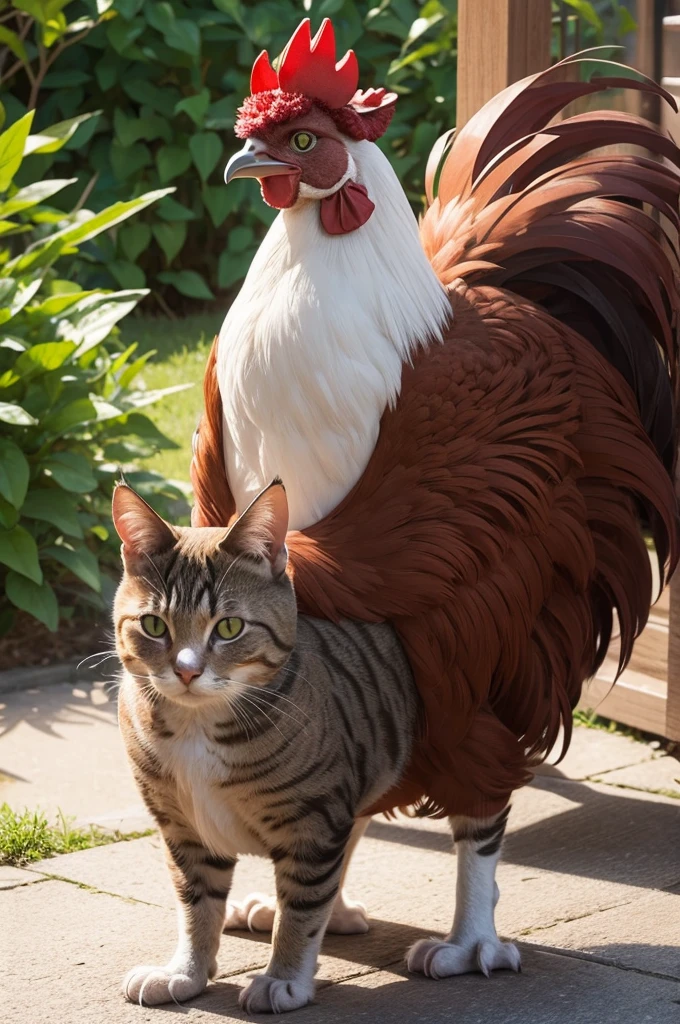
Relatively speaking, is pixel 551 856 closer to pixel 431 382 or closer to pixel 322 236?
pixel 431 382

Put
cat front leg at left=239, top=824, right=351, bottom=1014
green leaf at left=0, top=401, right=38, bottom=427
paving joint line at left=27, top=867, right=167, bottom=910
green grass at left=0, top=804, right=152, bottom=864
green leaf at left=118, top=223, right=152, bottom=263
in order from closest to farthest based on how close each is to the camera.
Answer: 1. cat front leg at left=239, top=824, right=351, bottom=1014
2. paving joint line at left=27, top=867, right=167, bottom=910
3. green grass at left=0, top=804, right=152, bottom=864
4. green leaf at left=0, top=401, right=38, bottom=427
5. green leaf at left=118, top=223, right=152, bottom=263

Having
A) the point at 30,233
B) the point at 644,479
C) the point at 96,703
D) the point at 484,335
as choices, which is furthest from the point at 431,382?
the point at 30,233

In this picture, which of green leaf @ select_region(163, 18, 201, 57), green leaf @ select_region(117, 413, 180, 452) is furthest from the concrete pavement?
green leaf @ select_region(163, 18, 201, 57)

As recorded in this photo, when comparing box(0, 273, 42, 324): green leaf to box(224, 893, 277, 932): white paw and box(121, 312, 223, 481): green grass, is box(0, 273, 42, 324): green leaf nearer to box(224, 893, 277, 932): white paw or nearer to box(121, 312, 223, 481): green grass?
box(121, 312, 223, 481): green grass

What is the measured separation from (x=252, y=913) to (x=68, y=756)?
4.30ft

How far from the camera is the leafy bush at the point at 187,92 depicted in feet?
27.3

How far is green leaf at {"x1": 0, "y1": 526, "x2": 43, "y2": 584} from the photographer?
5016 mm

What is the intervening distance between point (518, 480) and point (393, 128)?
572 cm

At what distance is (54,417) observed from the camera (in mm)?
5234

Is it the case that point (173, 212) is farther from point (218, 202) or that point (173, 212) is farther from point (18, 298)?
point (18, 298)

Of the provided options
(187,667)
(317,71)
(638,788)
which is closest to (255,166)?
(317,71)

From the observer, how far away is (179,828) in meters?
2.90

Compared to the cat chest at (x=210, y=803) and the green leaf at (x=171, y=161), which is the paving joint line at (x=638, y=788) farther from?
the green leaf at (x=171, y=161)

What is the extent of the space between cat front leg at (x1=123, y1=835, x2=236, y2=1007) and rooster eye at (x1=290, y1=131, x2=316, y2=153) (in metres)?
1.38
